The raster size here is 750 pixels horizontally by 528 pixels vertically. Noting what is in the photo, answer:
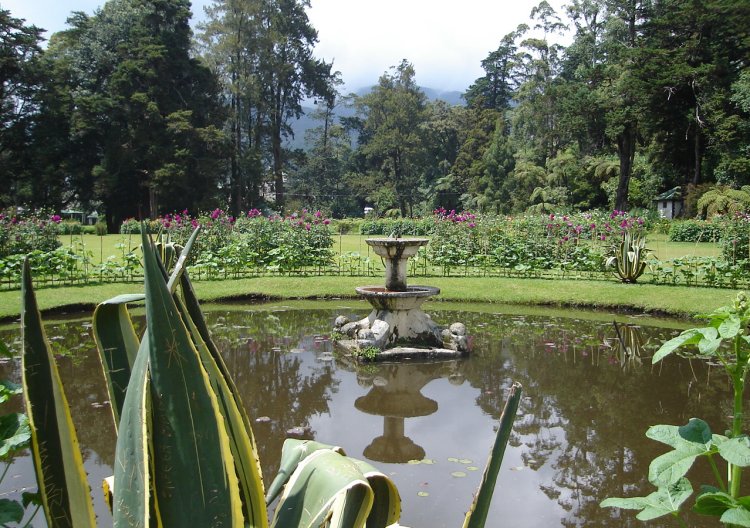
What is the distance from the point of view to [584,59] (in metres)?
38.1

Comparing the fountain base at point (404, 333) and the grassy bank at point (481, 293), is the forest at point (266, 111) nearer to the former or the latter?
the grassy bank at point (481, 293)

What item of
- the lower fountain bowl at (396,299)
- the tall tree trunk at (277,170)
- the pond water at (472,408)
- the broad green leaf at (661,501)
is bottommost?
the pond water at (472,408)

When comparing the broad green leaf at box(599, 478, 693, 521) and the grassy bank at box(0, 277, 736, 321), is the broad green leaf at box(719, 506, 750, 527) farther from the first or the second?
the grassy bank at box(0, 277, 736, 321)

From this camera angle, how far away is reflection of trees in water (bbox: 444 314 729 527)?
3.45 metres

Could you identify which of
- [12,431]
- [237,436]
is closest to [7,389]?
[12,431]

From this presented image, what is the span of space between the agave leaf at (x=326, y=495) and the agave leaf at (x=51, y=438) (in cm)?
31

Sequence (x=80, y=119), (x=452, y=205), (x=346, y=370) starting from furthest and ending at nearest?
1. (x=452, y=205)
2. (x=80, y=119)
3. (x=346, y=370)

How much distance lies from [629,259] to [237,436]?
36.5ft

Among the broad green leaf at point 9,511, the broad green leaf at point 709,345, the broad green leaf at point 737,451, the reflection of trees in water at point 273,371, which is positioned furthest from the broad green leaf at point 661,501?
the reflection of trees in water at point 273,371

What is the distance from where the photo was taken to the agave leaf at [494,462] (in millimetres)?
744

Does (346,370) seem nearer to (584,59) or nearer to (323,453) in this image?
(323,453)

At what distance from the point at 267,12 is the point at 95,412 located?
34.8m

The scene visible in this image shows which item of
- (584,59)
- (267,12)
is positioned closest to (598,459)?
(267,12)

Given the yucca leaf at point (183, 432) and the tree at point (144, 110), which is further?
the tree at point (144, 110)
